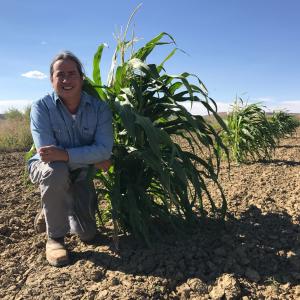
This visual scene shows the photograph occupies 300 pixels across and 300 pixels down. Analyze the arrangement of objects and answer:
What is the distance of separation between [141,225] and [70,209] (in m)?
0.53

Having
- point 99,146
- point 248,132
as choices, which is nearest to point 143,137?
point 99,146

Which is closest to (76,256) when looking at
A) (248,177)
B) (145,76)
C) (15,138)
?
(145,76)

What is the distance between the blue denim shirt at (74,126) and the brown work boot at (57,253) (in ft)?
1.53

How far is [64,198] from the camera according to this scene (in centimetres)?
246

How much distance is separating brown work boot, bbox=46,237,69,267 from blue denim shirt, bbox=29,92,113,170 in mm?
468

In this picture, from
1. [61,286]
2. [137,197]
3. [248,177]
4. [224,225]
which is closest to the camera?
[61,286]

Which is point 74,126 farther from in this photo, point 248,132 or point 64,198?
point 248,132

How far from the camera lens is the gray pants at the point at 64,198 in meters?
2.38

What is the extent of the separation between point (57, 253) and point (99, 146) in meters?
0.68

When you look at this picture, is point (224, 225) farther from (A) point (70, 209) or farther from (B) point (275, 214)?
(A) point (70, 209)

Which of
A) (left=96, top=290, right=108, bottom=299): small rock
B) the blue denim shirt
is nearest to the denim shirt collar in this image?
the blue denim shirt

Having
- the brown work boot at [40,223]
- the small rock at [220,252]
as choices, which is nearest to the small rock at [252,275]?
the small rock at [220,252]

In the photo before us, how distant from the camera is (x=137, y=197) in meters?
2.60

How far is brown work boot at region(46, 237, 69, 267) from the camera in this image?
2.39 meters
